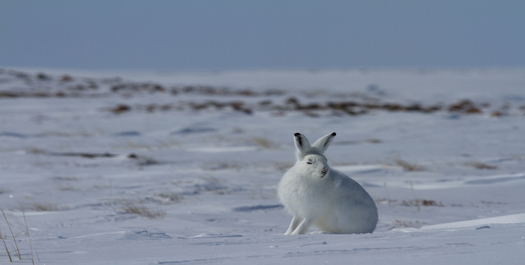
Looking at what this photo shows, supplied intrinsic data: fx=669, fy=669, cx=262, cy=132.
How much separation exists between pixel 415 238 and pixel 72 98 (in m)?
22.8

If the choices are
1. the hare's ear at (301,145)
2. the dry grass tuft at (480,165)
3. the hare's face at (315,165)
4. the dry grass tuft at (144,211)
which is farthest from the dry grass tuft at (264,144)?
the hare's face at (315,165)

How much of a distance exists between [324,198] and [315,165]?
0.82 ft

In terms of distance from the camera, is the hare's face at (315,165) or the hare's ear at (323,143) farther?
the hare's ear at (323,143)

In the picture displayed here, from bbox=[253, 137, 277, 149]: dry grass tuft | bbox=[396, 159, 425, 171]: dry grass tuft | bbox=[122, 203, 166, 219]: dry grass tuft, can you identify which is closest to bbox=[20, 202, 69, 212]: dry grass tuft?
bbox=[122, 203, 166, 219]: dry grass tuft

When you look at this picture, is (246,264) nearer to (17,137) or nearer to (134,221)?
(134,221)

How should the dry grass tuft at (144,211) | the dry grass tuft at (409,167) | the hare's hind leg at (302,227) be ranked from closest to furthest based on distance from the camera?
1. the hare's hind leg at (302,227)
2. the dry grass tuft at (144,211)
3. the dry grass tuft at (409,167)

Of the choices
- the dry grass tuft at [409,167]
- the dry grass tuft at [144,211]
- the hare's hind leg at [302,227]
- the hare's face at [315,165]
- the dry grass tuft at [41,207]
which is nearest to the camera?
the hare's face at [315,165]

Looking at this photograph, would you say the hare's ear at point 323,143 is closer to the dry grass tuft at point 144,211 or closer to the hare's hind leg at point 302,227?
the hare's hind leg at point 302,227

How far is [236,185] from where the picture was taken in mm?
8180

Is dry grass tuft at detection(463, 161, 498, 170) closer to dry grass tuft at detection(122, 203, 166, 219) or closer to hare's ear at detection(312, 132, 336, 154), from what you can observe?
dry grass tuft at detection(122, 203, 166, 219)

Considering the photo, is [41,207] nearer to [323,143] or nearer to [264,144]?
[323,143]

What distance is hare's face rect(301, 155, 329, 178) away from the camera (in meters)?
4.34

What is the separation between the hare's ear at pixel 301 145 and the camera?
453 centimetres

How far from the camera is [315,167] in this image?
14.6 ft
